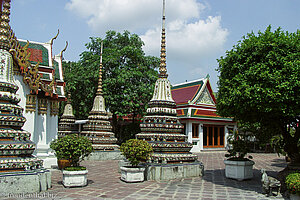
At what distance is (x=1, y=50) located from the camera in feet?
28.2

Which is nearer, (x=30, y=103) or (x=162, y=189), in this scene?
(x=162, y=189)

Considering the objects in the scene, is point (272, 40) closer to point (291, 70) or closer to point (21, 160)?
point (291, 70)

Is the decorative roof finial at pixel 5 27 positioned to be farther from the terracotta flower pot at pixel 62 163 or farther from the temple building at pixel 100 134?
the temple building at pixel 100 134

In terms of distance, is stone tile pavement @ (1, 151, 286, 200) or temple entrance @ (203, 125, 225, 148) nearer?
stone tile pavement @ (1, 151, 286, 200)

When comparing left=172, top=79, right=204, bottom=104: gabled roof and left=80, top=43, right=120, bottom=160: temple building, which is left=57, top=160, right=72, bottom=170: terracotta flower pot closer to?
left=80, top=43, right=120, bottom=160: temple building

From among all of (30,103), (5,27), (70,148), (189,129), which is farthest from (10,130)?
(189,129)

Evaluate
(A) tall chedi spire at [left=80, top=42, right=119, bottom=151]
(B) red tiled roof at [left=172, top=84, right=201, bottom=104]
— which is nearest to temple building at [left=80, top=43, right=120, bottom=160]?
(A) tall chedi spire at [left=80, top=42, right=119, bottom=151]

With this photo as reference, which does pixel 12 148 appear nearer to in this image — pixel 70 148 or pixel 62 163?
pixel 70 148

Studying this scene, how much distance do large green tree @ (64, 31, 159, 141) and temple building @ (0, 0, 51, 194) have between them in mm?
14547

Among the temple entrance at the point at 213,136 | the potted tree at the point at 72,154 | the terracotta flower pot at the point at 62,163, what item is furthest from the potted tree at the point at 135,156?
the temple entrance at the point at 213,136

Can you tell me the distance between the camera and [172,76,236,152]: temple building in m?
27.0

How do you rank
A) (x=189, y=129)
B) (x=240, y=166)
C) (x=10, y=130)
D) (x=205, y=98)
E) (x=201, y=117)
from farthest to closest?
1. (x=205, y=98)
2. (x=201, y=117)
3. (x=189, y=129)
4. (x=240, y=166)
5. (x=10, y=130)

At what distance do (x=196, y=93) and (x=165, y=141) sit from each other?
17.1 metres

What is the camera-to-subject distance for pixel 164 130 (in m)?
11.8
